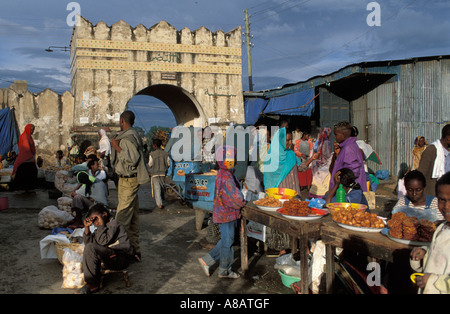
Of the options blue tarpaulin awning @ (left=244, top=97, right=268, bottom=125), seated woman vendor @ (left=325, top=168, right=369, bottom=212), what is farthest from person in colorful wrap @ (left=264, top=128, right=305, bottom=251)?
blue tarpaulin awning @ (left=244, top=97, right=268, bottom=125)

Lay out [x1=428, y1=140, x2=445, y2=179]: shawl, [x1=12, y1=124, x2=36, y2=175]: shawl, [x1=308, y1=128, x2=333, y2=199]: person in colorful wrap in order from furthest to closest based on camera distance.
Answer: [x1=12, y1=124, x2=36, y2=175]: shawl
[x1=308, y1=128, x2=333, y2=199]: person in colorful wrap
[x1=428, y1=140, x2=445, y2=179]: shawl

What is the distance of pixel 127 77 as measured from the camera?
49.8 ft

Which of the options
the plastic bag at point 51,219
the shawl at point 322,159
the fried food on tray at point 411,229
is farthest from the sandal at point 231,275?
the shawl at point 322,159

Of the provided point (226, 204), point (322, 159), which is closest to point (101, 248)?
point (226, 204)

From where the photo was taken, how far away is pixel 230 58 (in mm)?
16453

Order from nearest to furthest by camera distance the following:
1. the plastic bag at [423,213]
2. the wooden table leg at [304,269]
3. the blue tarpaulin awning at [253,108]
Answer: the plastic bag at [423,213] → the wooden table leg at [304,269] → the blue tarpaulin awning at [253,108]

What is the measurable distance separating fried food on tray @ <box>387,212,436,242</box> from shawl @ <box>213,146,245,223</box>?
2.03 meters

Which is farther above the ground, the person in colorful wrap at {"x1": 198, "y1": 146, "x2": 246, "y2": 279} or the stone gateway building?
the stone gateway building

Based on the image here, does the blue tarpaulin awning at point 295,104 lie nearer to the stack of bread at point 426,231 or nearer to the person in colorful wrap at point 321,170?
the person in colorful wrap at point 321,170

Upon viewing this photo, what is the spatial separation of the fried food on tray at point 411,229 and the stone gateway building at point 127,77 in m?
13.6

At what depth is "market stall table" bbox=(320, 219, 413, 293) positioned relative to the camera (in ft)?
8.84

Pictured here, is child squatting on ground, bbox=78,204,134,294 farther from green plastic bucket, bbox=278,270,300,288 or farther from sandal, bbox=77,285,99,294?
green plastic bucket, bbox=278,270,300,288

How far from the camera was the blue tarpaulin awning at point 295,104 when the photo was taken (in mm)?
13766

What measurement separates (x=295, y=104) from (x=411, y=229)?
1197 cm
